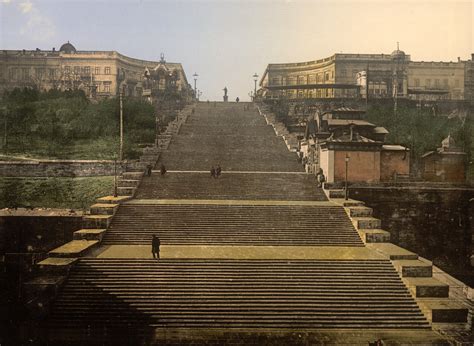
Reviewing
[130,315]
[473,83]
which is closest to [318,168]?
[130,315]

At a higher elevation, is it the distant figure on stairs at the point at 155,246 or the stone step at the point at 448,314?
the distant figure on stairs at the point at 155,246

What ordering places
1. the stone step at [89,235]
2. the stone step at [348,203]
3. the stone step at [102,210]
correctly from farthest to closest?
the stone step at [348,203], the stone step at [102,210], the stone step at [89,235]

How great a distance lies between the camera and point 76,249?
18.3m

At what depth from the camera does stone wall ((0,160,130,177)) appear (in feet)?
106

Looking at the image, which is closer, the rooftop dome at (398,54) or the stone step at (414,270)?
the stone step at (414,270)

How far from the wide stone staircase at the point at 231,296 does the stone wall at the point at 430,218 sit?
9205 mm

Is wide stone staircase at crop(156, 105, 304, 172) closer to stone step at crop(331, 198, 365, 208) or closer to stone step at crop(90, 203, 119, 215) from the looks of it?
stone step at crop(331, 198, 365, 208)

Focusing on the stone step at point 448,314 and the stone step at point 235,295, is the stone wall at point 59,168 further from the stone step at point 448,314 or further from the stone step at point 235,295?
the stone step at point 448,314

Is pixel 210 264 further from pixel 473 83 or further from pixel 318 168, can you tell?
pixel 473 83

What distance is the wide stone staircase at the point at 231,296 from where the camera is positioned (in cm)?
1474

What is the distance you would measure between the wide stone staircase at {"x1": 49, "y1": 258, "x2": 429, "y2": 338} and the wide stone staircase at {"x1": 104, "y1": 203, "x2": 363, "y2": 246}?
10.9 feet

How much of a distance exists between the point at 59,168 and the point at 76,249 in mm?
15750

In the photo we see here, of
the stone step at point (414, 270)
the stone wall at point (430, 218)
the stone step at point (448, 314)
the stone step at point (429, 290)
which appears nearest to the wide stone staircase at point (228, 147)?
the stone wall at point (430, 218)

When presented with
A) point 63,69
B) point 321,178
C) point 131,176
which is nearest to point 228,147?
point 131,176
